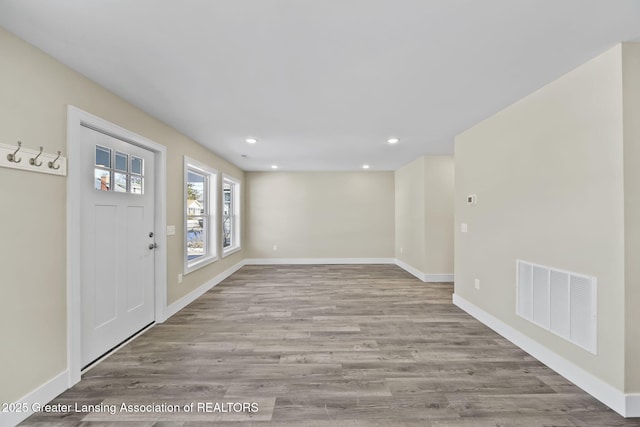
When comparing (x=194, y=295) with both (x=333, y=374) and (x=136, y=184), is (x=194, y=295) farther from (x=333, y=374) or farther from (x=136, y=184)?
(x=333, y=374)

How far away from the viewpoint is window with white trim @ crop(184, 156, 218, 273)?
4.36 m

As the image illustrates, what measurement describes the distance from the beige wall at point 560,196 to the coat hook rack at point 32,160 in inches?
150

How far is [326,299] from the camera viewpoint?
4168mm

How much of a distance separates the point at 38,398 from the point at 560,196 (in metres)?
4.06

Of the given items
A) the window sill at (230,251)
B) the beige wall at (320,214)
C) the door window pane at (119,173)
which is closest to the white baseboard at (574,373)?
the beige wall at (320,214)

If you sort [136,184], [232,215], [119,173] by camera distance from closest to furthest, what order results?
[119,173], [136,184], [232,215]

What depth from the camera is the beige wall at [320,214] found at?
702 cm

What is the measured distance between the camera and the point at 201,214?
187 inches

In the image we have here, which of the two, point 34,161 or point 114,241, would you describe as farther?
point 114,241

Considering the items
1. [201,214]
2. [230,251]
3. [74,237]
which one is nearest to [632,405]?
[74,237]

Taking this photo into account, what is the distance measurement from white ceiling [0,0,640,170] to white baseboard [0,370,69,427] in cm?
227

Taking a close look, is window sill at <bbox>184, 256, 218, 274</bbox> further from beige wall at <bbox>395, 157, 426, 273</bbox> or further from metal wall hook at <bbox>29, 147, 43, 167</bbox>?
beige wall at <bbox>395, 157, 426, 273</bbox>

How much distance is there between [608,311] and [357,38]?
2.45 m

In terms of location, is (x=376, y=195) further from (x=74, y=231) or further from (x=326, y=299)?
(x=74, y=231)
